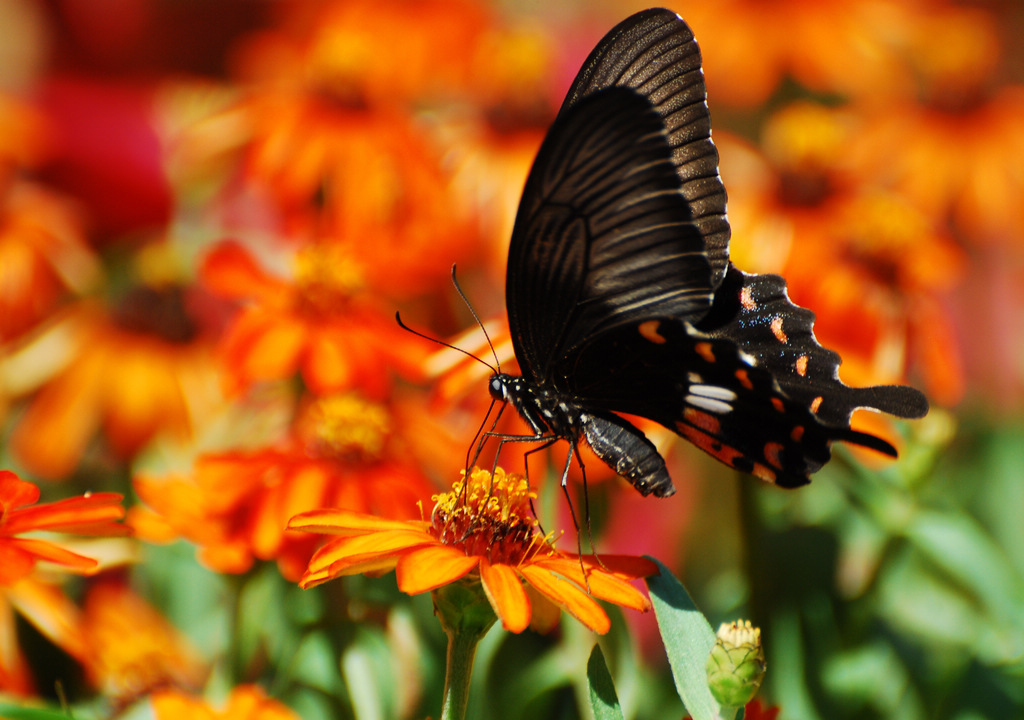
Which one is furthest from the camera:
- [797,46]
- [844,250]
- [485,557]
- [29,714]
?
[797,46]

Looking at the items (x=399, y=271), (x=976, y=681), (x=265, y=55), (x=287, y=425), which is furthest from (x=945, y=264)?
(x=265, y=55)

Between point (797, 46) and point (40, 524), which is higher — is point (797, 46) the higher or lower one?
the higher one

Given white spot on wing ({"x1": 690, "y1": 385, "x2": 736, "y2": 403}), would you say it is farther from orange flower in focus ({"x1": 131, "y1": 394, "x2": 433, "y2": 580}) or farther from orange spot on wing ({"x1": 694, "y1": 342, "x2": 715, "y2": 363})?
orange flower in focus ({"x1": 131, "y1": 394, "x2": 433, "y2": 580})

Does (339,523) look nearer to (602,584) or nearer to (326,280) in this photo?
(602,584)

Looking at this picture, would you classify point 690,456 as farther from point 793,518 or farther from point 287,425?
point 287,425

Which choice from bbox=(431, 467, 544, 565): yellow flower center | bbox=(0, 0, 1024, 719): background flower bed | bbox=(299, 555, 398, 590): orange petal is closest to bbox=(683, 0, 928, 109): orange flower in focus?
bbox=(0, 0, 1024, 719): background flower bed

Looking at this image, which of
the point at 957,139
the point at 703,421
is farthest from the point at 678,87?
the point at 957,139

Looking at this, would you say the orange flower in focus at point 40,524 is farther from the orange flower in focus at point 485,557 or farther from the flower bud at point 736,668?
the flower bud at point 736,668

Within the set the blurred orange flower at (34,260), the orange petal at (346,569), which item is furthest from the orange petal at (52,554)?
the blurred orange flower at (34,260)
